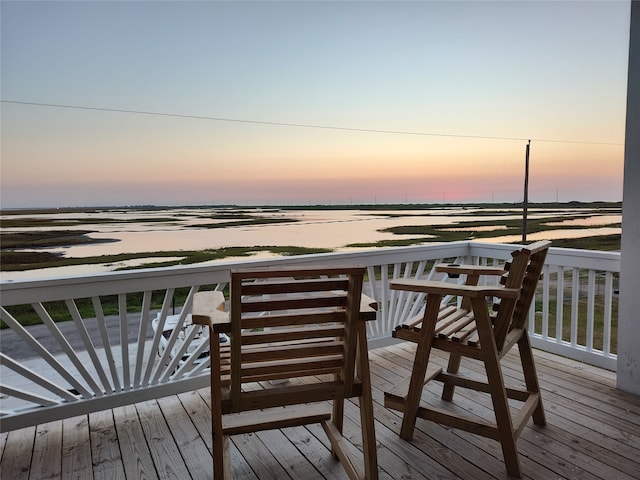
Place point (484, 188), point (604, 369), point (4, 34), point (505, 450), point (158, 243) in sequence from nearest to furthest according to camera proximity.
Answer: point (505, 450), point (604, 369), point (4, 34), point (158, 243), point (484, 188)

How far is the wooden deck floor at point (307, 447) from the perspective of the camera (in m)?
1.93

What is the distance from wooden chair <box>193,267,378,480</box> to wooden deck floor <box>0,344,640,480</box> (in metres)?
0.31

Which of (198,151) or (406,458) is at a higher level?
(198,151)

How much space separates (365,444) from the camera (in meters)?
1.76

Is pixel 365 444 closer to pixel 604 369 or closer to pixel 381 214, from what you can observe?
pixel 604 369

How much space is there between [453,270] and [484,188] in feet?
13.0

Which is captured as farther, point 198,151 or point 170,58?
point 198,151

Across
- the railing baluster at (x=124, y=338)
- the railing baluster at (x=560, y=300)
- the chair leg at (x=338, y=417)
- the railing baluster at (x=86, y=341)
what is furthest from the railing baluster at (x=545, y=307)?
the railing baluster at (x=86, y=341)

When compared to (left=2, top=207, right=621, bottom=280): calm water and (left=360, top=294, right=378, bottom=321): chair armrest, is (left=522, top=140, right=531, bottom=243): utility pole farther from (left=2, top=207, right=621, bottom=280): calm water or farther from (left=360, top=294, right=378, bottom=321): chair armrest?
(left=360, top=294, right=378, bottom=321): chair armrest

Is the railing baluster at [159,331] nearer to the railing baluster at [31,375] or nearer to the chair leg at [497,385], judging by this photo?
the railing baluster at [31,375]

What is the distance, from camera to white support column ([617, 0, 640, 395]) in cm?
259

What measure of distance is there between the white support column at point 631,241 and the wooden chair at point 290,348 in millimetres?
2001

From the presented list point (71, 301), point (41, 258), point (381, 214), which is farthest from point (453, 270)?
point (41, 258)

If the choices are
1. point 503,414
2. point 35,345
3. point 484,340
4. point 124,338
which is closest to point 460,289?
point 484,340
